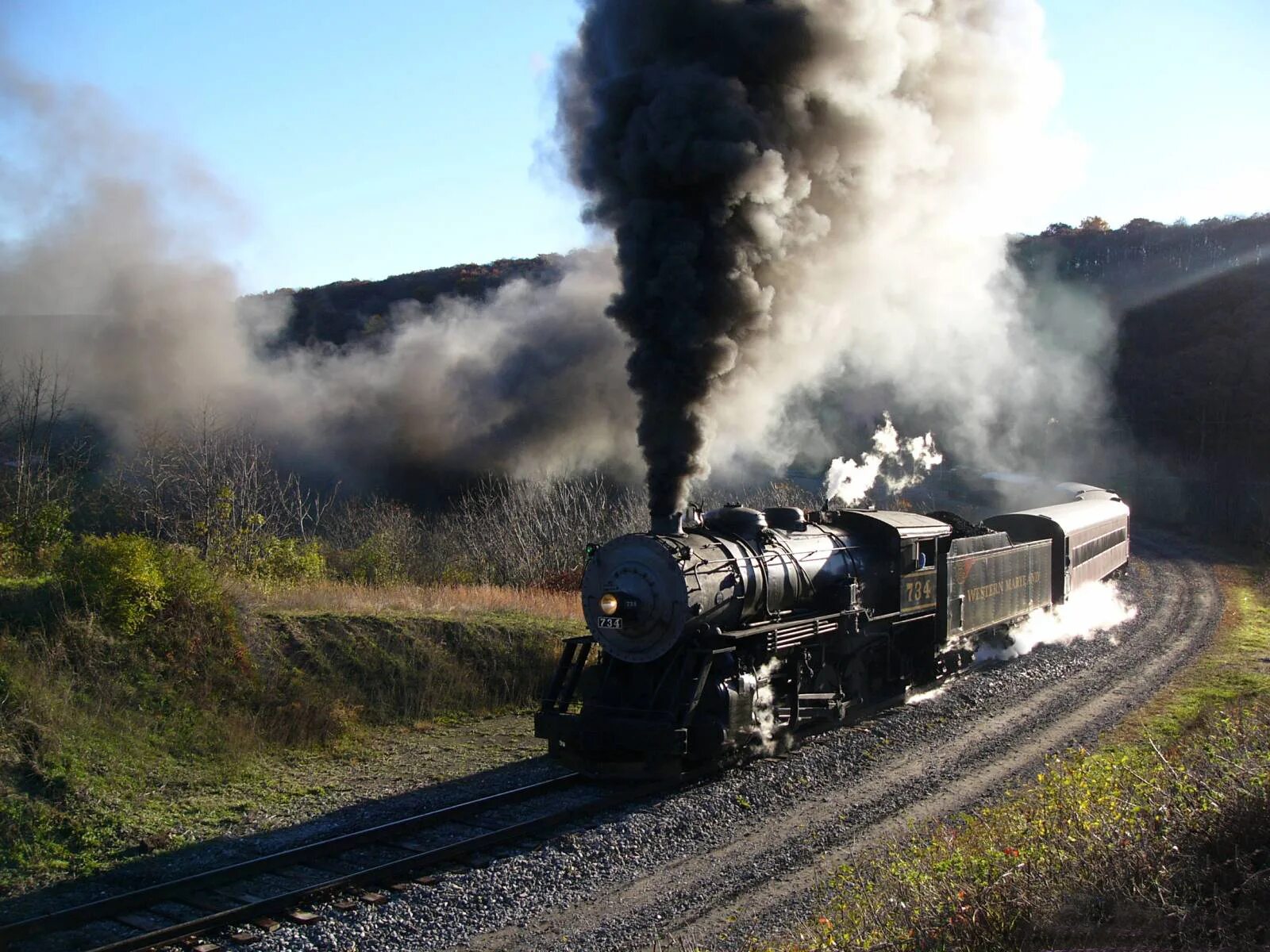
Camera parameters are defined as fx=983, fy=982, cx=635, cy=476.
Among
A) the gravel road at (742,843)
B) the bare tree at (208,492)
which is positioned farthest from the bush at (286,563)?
the gravel road at (742,843)

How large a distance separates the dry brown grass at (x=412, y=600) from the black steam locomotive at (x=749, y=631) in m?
2.96

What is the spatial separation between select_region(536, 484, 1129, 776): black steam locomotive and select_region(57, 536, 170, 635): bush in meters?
4.40

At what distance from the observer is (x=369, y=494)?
23656 millimetres

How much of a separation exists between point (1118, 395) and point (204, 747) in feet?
163

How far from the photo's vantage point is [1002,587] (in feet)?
46.8

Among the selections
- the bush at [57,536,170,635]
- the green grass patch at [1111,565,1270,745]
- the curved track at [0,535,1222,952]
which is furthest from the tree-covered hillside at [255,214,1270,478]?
the curved track at [0,535,1222,952]

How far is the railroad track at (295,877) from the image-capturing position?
5.62 m

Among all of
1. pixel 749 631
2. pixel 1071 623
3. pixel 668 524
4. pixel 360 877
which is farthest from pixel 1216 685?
pixel 360 877

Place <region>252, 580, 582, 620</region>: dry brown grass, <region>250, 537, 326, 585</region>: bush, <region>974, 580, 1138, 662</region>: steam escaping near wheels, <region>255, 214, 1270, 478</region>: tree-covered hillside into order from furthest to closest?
<region>255, 214, 1270, 478</region>: tree-covered hillside
<region>974, 580, 1138, 662</region>: steam escaping near wheels
<region>250, 537, 326, 585</region>: bush
<region>252, 580, 582, 620</region>: dry brown grass

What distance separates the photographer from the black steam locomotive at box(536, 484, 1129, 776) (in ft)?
27.8

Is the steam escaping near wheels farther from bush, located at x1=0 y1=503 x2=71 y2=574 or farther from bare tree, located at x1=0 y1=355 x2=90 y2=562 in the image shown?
bare tree, located at x1=0 y1=355 x2=90 y2=562

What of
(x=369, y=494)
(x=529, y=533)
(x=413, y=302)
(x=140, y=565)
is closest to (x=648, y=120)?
(x=140, y=565)

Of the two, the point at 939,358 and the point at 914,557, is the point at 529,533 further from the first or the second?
the point at 939,358

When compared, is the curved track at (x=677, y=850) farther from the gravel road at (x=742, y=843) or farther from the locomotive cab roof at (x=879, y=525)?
the locomotive cab roof at (x=879, y=525)
